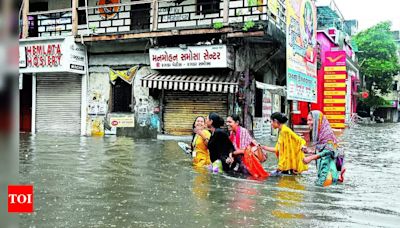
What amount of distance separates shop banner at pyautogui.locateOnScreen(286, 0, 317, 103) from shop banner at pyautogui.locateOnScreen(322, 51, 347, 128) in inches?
244

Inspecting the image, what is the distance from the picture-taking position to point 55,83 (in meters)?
17.5

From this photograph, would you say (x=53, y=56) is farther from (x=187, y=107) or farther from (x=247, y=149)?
(x=247, y=149)

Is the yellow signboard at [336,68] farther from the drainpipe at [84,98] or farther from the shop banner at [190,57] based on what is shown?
the drainpipe at [84,98]

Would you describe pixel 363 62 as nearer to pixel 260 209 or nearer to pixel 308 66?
pixel 308 66

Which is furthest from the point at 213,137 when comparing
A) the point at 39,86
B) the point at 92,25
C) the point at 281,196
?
the point at 39,86

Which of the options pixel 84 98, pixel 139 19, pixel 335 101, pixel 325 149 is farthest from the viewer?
pixel 335 101

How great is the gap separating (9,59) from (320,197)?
5344 mm

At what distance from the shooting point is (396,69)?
4250 cm

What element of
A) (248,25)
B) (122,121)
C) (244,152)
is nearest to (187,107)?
(122,121)

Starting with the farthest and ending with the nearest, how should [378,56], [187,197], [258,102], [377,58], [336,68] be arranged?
1. [377,58]
2. [378,56]
3. [336,68]
4. [258,102]
5. [187,197]

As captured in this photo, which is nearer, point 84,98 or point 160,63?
point 160,63

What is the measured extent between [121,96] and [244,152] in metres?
10.0

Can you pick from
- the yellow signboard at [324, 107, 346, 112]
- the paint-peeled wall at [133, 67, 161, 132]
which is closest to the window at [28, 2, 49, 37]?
the paint-peeled wall at [133, 67, 161, 132]

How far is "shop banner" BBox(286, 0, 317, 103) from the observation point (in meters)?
14.6
